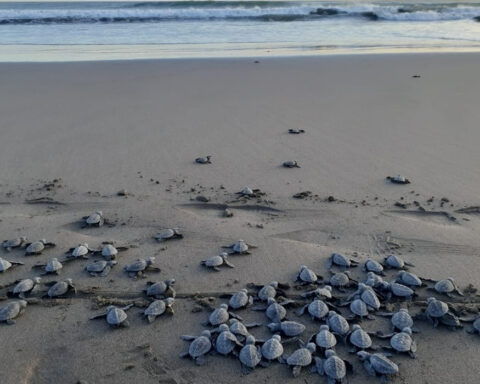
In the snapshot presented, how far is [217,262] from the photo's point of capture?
3254 mm

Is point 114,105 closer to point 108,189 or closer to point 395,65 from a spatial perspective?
point 108,189

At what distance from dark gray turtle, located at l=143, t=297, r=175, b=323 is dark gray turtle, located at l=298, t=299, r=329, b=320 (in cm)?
79

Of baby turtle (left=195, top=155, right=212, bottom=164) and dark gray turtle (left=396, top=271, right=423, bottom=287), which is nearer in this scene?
dark gray turtle (left=396, top=271, right=423, bottom=287)

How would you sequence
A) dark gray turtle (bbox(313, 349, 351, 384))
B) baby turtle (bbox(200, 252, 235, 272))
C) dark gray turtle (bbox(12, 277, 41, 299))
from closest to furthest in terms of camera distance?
dark gray turtle (bbox(313, 349, 351, 384)), dark gray turtle (bbox(12, 277, 41, 299)), baby turtle (bbox(200, 252, 235, 272))

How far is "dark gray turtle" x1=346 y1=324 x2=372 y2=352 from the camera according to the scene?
8.13ft

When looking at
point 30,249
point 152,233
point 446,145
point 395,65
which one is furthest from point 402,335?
point 395,65

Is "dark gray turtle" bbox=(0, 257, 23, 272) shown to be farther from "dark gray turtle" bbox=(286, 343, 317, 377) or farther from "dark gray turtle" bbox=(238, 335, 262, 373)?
"dark gray turtle" bbox=(286, 343, 317, 377)

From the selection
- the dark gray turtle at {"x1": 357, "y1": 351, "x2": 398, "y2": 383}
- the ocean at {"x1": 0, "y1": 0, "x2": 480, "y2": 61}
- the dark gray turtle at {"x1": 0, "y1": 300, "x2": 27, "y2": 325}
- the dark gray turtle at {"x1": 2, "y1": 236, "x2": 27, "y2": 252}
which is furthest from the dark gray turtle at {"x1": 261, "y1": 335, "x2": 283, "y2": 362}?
the ocean at {"x1": 0, "y1": 0, "x2": 480, "y2": 61}

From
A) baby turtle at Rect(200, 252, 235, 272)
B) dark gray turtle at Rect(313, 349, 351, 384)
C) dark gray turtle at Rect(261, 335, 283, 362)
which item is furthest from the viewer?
baby turtle at Rect(200, 252, 235, 272)

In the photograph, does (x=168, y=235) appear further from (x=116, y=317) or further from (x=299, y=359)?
(x=299, y=359)

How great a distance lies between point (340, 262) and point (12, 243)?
7.86 ft

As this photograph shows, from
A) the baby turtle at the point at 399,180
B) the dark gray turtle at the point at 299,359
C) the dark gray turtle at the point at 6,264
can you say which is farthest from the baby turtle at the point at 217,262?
the baby turtle at the point at 399,180

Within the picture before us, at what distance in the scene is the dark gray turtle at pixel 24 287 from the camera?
9.58 feet

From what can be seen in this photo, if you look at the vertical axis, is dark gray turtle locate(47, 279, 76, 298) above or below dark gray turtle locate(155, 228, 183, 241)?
above
